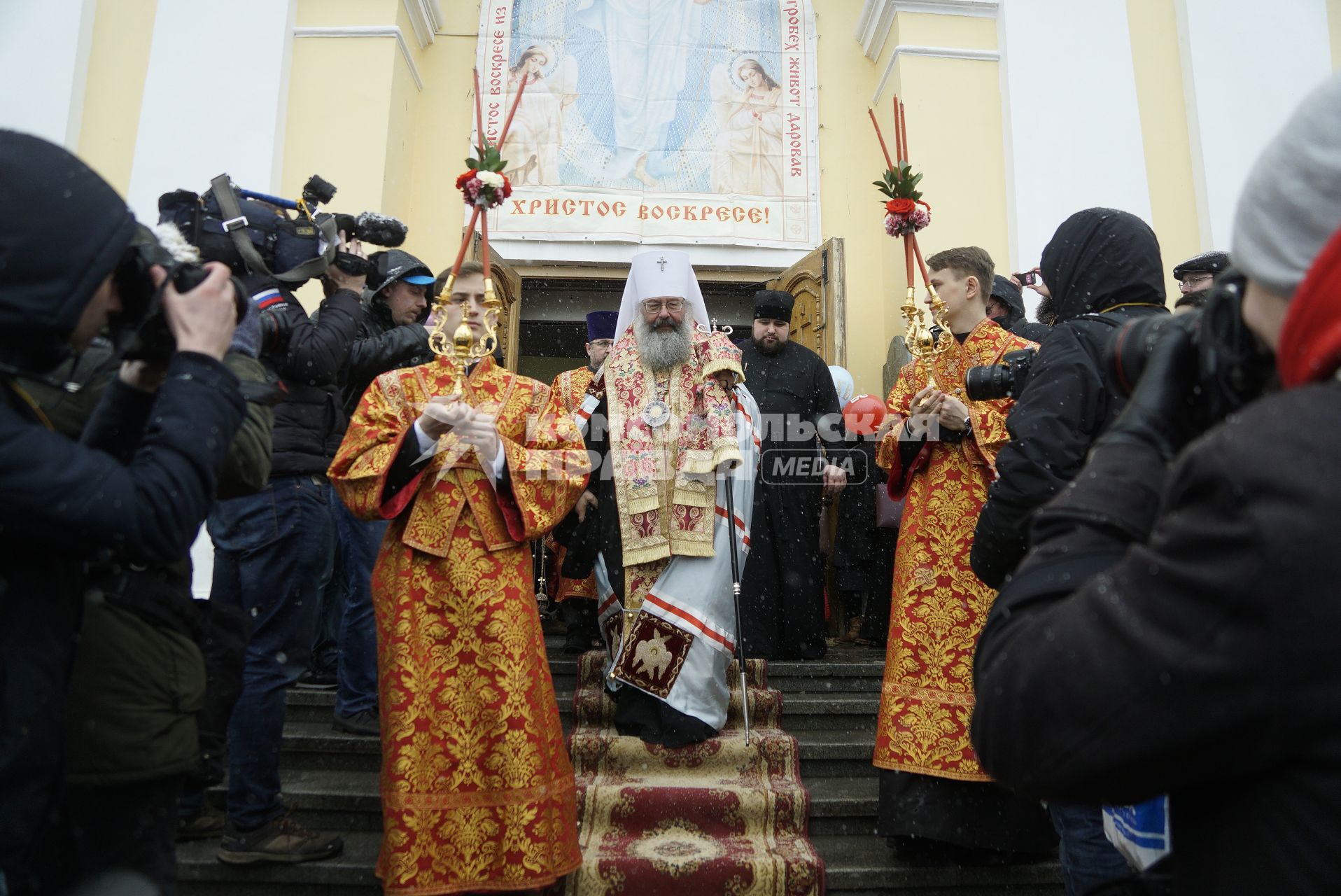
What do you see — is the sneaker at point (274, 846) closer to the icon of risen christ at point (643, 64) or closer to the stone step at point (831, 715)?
the stone step at point (831, 715)

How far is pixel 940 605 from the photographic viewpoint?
3.49 m

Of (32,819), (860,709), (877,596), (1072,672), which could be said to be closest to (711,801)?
(860,709)

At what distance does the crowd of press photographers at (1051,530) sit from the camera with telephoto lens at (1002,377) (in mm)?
166

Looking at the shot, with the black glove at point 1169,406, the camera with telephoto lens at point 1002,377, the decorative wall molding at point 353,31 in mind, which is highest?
the decorative wall molding at point 353,31

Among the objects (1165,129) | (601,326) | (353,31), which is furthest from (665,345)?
(1165,129)

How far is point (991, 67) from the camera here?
722 centimetres

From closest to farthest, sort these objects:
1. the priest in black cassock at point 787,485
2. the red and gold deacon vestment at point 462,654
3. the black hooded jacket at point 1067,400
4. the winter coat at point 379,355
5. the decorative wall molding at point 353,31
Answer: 1. the black hooded jacket at point 1067,400
2. the red and gold deacon vestment at point 462,654
3. the winter coat at point 379,355
4. the priest in black cassock at point 787,485
5. the decorative wall molding at point 353,31

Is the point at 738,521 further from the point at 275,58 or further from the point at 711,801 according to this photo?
the point at 275,58

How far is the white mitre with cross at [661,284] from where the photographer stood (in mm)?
4434

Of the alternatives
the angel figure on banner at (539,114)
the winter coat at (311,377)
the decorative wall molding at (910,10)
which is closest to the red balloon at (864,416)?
the winter coat at (311,377)

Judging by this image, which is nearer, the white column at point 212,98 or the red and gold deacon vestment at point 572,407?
the red and gold deacon vestment at point 572,407

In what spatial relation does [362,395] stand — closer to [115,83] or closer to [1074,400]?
[1074,400]

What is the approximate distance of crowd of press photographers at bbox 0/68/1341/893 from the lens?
30.3 inches

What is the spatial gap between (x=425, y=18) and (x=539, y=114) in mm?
1180
